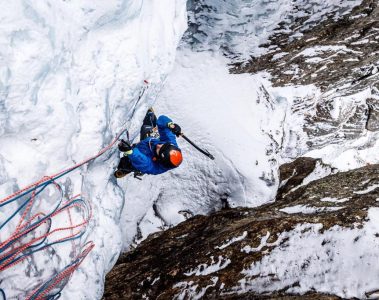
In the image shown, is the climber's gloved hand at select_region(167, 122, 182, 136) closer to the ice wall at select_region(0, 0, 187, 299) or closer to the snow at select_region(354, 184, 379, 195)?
the ice wall at select_region(0, 0, 187, 299)

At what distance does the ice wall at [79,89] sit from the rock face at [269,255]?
2.47 feet

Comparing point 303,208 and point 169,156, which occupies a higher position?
point 169,156

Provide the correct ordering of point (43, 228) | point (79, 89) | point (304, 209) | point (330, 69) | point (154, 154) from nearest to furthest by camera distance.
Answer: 1. point (43, 228)
2. point (79, 89)
3. point (154, 154)
4. point (304, 209)
5. point (330, 69)

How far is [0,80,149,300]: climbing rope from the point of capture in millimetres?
3062

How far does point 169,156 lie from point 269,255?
1721 mm

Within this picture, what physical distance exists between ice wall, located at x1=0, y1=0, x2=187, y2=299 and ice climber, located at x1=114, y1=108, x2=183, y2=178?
0.27 metres

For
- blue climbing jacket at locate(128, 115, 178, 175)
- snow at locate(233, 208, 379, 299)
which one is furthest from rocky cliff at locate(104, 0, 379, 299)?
blue climbing jacket at locate(128, 115, 178, 175)

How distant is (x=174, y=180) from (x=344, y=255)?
360 centimetres

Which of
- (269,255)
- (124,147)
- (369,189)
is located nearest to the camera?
(269,255)

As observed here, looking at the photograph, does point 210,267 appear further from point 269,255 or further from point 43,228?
point 43,228

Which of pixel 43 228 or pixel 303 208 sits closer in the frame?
pixel 43 228

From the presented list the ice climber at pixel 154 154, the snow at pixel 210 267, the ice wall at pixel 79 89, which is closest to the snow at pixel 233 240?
the snow at pixel 210 267

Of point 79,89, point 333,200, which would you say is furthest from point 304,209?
point 79,89

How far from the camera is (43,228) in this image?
3.36 m
